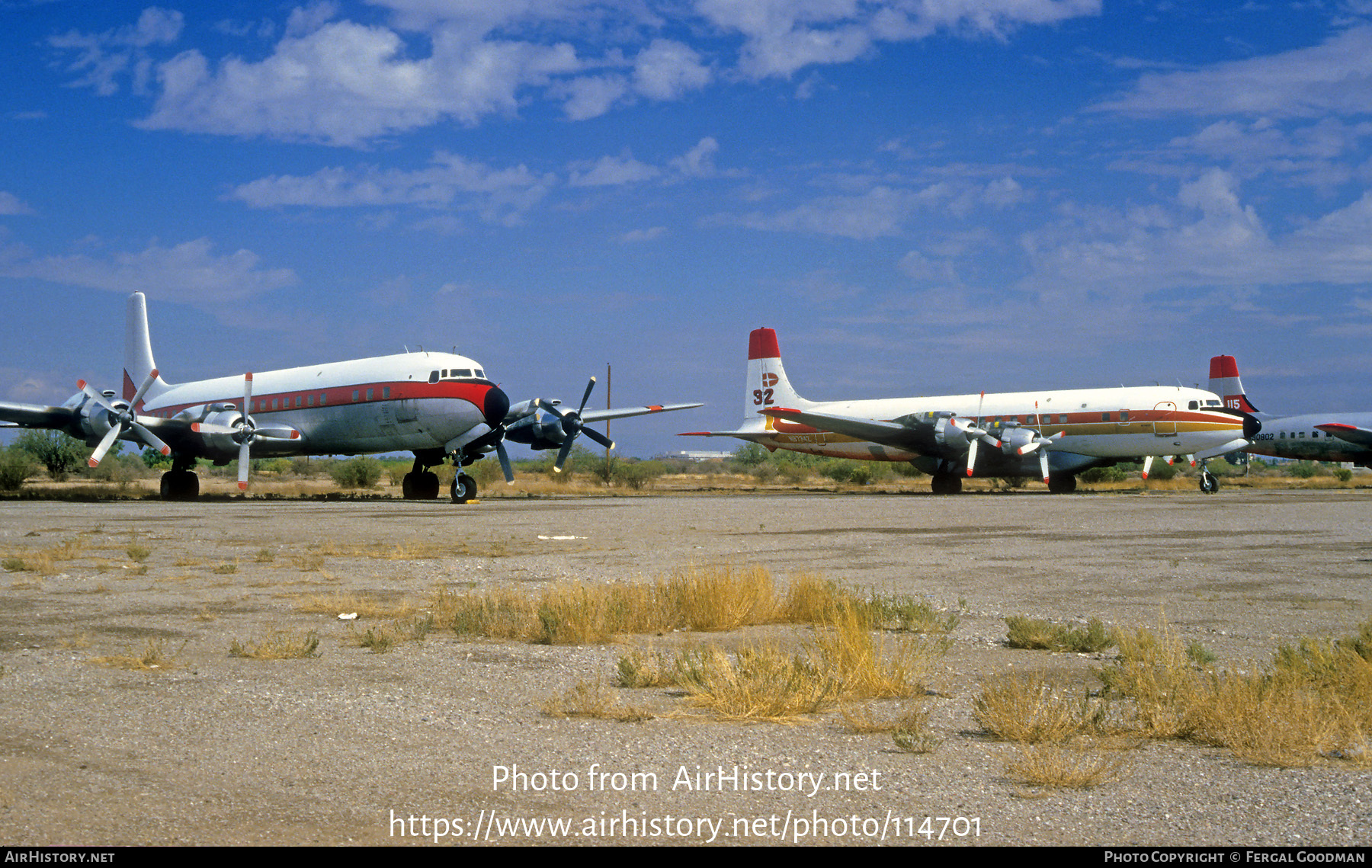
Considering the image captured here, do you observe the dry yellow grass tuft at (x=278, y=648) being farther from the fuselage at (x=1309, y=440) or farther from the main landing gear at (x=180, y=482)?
the fuselage at (x=1309, y=440)

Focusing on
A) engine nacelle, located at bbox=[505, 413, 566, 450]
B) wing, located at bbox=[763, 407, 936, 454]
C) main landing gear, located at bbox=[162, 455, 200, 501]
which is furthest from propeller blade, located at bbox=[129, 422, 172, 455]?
wing, located at bbox=[763, 407, 936, 454]

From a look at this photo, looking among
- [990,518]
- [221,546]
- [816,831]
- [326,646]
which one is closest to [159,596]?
[326,646]

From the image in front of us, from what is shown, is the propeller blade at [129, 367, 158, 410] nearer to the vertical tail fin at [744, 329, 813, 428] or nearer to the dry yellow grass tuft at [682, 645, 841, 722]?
the vertical tail fin at [744, 329, 813, 428]

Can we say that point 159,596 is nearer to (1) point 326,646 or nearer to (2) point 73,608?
(2) point 73,608

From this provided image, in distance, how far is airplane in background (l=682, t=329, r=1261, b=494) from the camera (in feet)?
131

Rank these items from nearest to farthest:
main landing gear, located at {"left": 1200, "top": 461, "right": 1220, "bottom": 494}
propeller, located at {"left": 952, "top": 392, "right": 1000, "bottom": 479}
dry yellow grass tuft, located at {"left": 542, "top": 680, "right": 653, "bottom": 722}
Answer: dry yellow grass tuft, located at {"left": 542, "top": 680, "right": 653, "bottom": 722}
propeller, located at {"left": 952, "top": 392, "right": 1000, "bottom": 479}
main landing gear, located at {"left": 1200, "top": 461, "right": 1220, "bottom": 494}

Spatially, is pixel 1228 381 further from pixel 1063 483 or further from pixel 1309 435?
pixel 1063 483

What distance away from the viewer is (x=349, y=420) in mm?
34000

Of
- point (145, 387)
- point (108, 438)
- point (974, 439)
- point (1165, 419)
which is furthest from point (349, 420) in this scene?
point (1165, 419)

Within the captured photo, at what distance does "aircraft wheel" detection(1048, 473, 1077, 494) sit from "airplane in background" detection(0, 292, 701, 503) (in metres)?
19.9

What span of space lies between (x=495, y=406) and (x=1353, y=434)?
4643 cm

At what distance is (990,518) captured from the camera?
25.2 meters

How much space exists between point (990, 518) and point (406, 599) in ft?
55.8

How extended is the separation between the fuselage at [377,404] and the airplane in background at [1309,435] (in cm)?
4248
